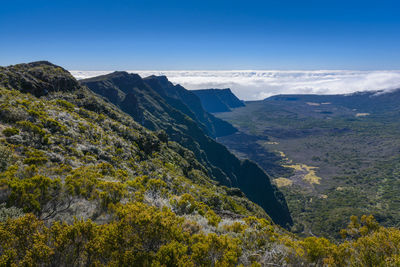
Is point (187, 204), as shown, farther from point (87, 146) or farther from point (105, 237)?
point (87, 146)

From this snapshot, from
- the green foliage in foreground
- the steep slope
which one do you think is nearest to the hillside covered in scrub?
the green foliage in foreground

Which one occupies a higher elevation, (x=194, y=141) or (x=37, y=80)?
(x=37, y=80)

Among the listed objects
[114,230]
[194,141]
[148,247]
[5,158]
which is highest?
[5,158]

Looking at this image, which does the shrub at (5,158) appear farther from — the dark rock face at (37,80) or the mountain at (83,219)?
the dark rock face at (37,80)

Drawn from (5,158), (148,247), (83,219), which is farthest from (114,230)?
(5,158)

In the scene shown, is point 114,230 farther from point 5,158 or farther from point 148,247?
point 5,158

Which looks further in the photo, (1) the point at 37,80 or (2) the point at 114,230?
(1) the point at 37,80
